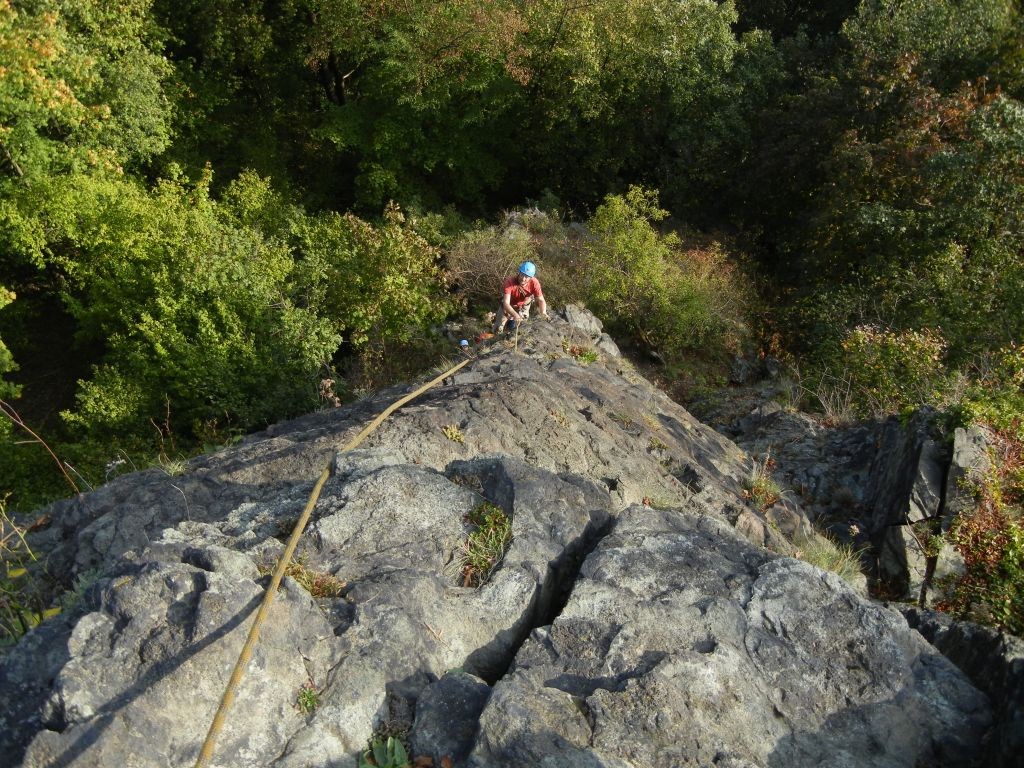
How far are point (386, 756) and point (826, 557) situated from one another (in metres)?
5.19

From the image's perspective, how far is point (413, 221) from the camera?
56.9ft

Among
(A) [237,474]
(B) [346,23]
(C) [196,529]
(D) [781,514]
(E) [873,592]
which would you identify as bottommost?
(E) [873,592]

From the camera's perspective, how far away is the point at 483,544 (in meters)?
5.23

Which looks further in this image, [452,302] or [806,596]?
[452,302]

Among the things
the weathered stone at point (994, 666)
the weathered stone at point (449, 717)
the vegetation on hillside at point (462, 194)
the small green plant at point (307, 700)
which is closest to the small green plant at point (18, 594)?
the small green plant at point (307, 700)

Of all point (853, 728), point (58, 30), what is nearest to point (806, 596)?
point (853, 728)

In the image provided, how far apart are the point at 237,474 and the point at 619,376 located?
6.00 metres

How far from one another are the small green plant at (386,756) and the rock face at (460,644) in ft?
0.25

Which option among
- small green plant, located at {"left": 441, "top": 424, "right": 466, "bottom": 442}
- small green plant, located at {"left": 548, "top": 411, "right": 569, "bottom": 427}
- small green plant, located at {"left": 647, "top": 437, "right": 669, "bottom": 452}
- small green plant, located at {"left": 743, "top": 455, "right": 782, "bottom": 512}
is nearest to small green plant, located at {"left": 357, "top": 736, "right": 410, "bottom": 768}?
small green plant, located at {"left": 441, "top": 424, "right": 466, "bottom": 442}

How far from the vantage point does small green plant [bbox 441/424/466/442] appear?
7160 millimetres

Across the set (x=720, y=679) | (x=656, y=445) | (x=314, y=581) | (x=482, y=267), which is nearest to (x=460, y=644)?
(x=314, y=581)

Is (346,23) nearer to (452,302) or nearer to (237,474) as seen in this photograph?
(452,302)

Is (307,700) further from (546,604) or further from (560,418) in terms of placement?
(560,418)

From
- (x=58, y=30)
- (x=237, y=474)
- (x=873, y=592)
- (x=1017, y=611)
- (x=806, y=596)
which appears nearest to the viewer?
(x=806, y=596)
